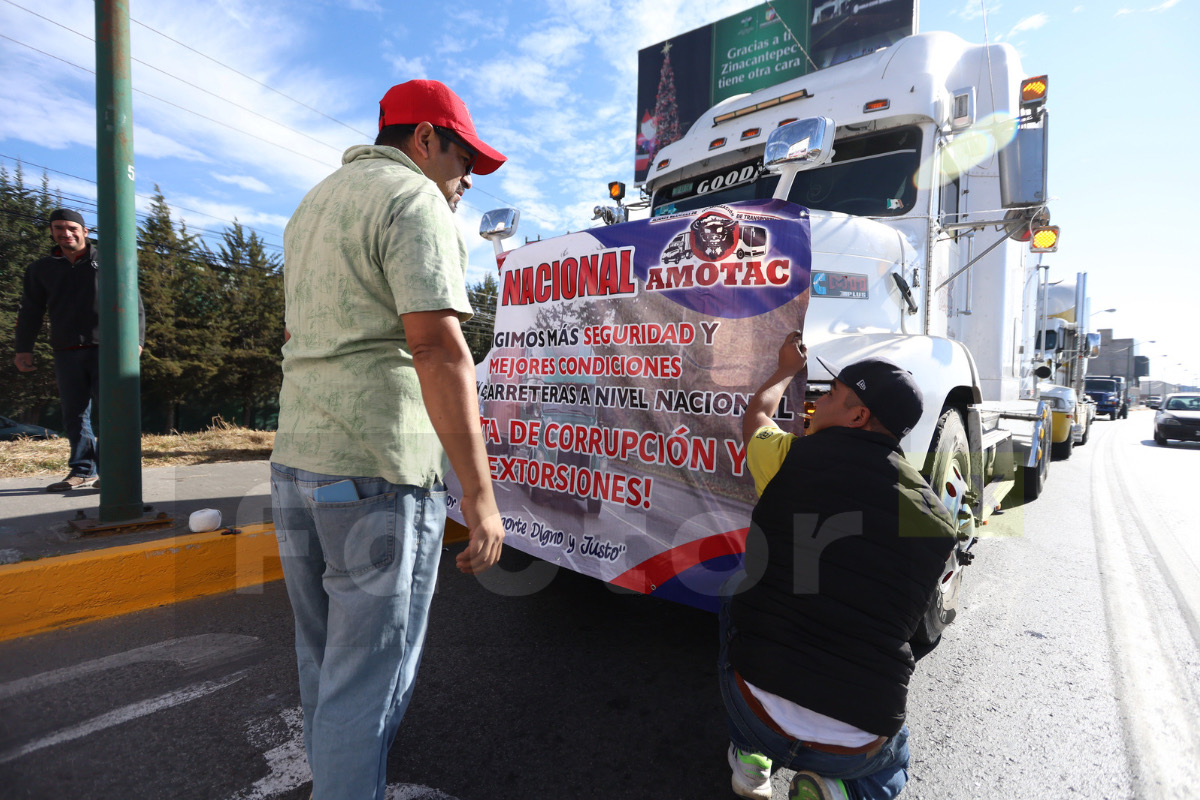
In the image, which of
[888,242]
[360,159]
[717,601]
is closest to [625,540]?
[717,601]

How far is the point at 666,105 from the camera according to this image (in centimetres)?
1903

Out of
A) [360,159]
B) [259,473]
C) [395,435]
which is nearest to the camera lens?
[395,435]

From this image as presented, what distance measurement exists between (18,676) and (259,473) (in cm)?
388

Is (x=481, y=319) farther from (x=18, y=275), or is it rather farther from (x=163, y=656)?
(x=163, y=656)

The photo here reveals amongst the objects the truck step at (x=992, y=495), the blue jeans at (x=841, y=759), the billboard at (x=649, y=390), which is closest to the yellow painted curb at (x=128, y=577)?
the billboard at (x=649, y=390)

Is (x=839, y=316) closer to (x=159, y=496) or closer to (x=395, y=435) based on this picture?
(x=395, y=435)

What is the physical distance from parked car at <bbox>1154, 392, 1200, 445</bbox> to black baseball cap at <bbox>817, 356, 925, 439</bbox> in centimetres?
2226

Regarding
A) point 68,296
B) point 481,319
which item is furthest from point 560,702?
point 481,319

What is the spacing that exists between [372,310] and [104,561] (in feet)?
9.54

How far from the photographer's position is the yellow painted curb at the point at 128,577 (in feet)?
9.82

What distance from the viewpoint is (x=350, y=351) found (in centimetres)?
145

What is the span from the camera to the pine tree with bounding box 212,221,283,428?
23984mm

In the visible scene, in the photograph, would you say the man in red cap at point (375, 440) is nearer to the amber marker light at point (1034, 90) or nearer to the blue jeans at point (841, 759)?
the blue jeans at point (841, 759)

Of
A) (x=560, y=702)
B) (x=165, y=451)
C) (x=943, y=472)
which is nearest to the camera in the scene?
(x=560, y=702)
